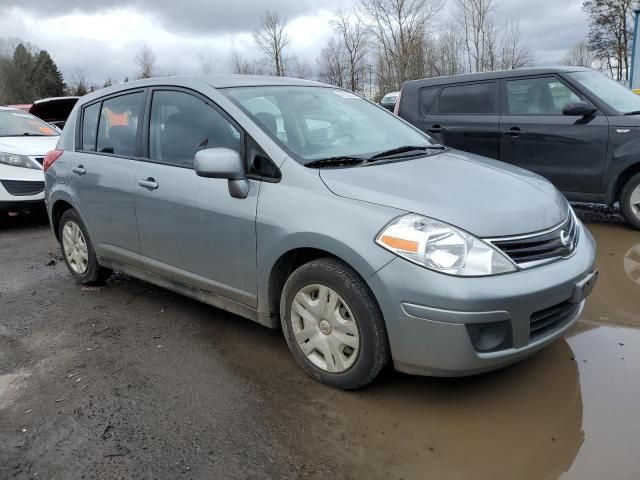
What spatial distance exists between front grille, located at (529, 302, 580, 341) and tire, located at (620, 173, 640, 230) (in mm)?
3555

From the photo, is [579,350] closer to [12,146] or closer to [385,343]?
[385,343]

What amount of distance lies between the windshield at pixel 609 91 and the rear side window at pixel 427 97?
1.66 m

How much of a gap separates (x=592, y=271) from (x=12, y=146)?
25.0 feet

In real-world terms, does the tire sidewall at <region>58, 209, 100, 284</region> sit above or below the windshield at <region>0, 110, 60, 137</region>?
below

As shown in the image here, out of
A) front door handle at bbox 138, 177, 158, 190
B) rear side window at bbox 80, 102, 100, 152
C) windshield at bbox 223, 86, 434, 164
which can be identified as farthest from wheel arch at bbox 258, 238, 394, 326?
rear side window at bbox 80, 102, 100, 152

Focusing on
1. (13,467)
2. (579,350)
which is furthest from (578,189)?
(13,467)

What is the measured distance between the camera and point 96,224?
14.3ft

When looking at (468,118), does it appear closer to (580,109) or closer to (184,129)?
(580,109)

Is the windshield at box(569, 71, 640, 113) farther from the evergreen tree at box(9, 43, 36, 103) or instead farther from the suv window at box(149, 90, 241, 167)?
the evergreen tree at box(9, 43, 36, 103)

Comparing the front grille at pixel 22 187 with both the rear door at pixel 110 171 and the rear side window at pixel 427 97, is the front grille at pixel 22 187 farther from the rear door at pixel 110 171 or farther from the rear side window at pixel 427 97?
the rear side window at pixel 427 97

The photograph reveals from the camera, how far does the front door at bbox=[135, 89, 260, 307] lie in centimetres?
319

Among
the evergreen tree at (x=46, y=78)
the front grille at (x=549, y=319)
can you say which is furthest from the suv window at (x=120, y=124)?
the evergreen tree at (x=46, y=78)

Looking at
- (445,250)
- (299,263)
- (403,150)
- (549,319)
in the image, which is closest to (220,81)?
(403,150)

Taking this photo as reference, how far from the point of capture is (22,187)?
7.34 meters
